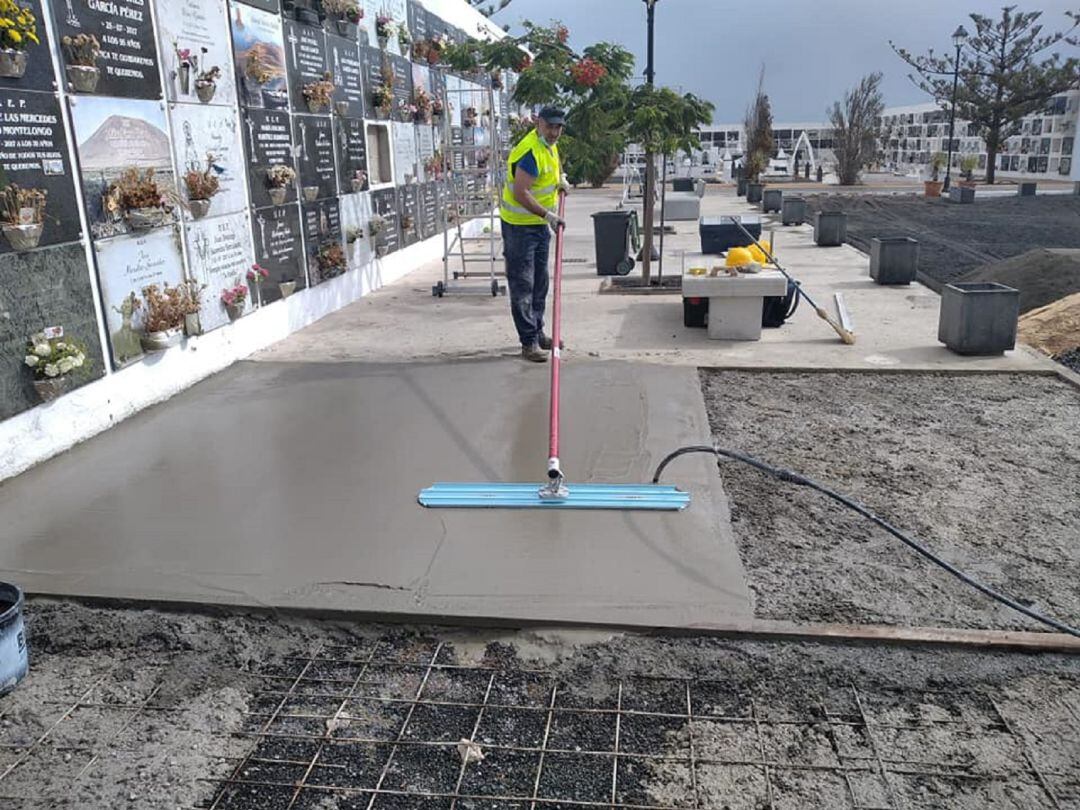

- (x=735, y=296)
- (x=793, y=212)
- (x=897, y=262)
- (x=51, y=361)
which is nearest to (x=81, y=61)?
(x=51, y=361)

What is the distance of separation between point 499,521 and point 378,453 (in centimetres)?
125

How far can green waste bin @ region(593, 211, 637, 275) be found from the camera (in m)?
11.7

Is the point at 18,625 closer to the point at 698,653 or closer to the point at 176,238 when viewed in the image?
the point at 698,653

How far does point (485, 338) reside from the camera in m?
8.23

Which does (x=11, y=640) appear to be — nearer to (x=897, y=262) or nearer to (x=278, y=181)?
(x=278, y=181)

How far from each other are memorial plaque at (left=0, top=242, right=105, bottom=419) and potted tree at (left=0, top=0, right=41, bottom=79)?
0.97 meters

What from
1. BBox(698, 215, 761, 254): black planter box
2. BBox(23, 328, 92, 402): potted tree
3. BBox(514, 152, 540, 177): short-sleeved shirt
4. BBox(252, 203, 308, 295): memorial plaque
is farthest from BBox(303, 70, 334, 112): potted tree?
BBox(698, 215, 761, 254): black planter box

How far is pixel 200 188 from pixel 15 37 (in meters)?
1.95

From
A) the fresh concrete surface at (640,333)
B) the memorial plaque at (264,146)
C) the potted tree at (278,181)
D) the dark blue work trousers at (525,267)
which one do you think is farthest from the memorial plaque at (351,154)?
the dark blue work trousers at (525,267)

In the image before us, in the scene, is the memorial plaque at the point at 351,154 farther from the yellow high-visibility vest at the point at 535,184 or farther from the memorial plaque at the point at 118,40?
the memorial plaque at the point at 118,40

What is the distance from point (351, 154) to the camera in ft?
32.4

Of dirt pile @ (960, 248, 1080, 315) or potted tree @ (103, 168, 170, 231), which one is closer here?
potted tree @ (103, 168, 170, 231)

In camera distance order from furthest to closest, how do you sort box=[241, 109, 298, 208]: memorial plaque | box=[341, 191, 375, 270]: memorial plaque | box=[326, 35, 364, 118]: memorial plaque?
1. box=[341, 191, 375, 270]: memorial plaque
2. box=[326, 35, 364, 118]: memorial plaque
3. box=[241, 109, 298, 208]: memorial plaque

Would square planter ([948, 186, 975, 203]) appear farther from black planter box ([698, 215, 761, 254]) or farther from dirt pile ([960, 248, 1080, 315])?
dirt pile ([960, 248, 1080, 315])
